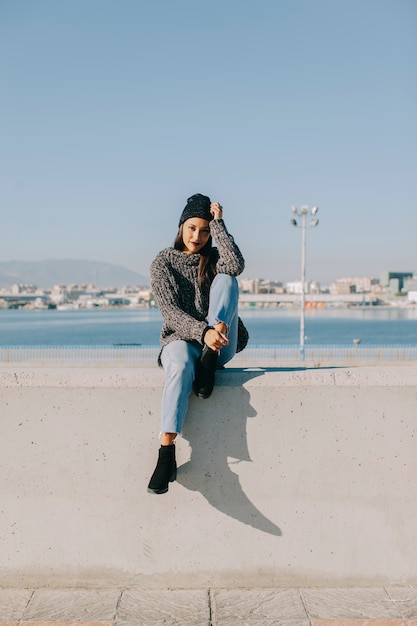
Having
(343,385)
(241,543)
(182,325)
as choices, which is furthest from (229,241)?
(241,543)

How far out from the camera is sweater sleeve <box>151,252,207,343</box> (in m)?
2.76

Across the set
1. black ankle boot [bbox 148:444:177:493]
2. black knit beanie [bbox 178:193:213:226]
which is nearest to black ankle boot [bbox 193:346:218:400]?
black ankle boot [bbox 148:444:177:493]

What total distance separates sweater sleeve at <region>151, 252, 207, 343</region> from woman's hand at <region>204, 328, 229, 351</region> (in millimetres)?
72

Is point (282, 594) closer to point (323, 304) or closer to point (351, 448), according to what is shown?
point (351, 448)

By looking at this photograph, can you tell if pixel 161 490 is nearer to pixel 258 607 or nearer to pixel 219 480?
pixel 219 480

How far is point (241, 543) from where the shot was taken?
279 cm

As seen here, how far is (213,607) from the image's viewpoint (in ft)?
8.36

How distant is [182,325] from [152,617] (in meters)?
1.10

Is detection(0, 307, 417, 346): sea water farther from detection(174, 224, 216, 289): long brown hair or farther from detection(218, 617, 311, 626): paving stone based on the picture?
detection(218, 617, 311, 626): paving stone

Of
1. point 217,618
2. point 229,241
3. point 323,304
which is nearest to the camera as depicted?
point 217,618

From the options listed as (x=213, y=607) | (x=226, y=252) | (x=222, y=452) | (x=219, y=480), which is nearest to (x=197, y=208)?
(x=226, y=252)

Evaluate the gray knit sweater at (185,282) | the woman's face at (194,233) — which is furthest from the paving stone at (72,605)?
the woman's face at (194,233)

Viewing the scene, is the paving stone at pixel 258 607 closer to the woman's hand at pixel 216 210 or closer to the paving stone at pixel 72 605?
the paving stone at pixel 72 605

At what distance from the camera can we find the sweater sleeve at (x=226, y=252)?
281cm
